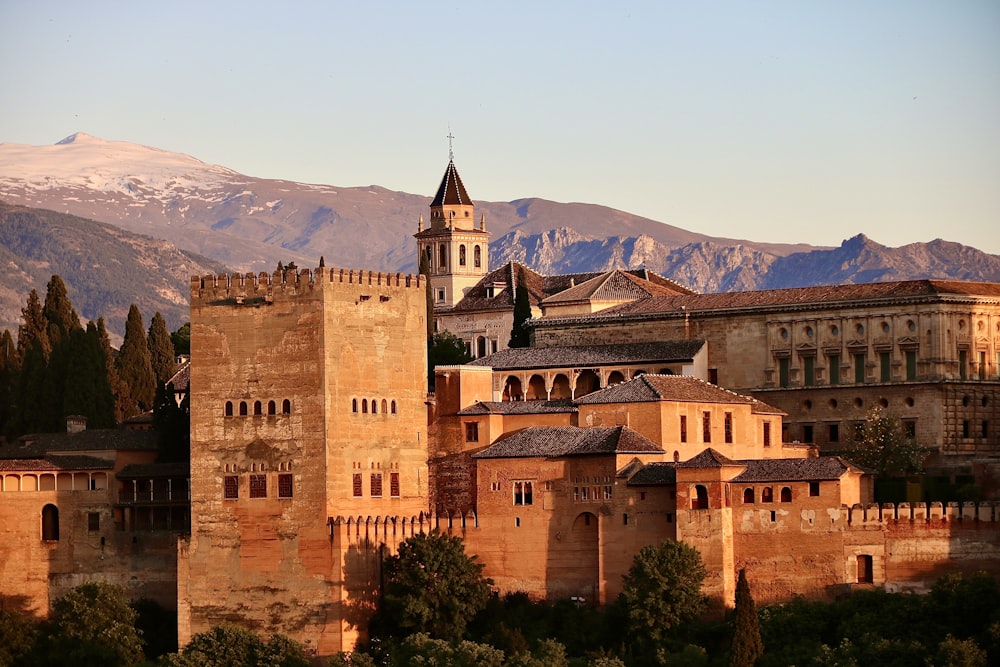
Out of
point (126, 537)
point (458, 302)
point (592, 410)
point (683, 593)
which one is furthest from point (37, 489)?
point (458, 302)

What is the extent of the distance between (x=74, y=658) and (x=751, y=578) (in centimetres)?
2231

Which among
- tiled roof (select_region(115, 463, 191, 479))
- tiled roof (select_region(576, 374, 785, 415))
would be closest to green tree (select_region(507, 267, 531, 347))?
tiled roof (select_region(576, 374, 785, 415))

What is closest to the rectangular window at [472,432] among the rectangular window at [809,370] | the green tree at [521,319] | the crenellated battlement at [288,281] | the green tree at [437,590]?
the crenellated battlement at [288,281]

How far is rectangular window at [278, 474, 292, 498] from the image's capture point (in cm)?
7144

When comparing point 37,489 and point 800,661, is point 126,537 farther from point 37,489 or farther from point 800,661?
point 800,661

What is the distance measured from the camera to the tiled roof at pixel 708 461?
2636 inches

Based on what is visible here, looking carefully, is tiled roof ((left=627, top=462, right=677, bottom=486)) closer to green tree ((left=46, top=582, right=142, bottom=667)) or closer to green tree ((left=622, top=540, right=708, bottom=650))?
green tree ((left=622, top=540, right=708, bottom=650))

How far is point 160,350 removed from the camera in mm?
106375

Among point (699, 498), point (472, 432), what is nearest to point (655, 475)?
point (699, 498)

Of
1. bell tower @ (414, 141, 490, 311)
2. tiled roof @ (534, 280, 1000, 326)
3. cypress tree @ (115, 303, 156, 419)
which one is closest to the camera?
tiled roof @ (534, 280, 1000, 326)

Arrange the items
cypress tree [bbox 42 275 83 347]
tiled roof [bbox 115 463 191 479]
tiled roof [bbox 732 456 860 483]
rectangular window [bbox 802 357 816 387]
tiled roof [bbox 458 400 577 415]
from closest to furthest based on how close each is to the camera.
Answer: tiled roof [bbox 732 456 860 483] → tiled roof [bbox 458 400 577 415] → tiled roof [bbox 115 463 191 479] → rectangular window [bbox 802 357 816 387] → cypress tree [bbox 42 275 83 347]

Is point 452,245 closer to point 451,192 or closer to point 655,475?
point 451,192

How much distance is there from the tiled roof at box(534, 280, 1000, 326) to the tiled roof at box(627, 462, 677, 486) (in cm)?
1626

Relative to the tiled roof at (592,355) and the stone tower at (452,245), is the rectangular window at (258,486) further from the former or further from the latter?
the stone tower at (452,245)
